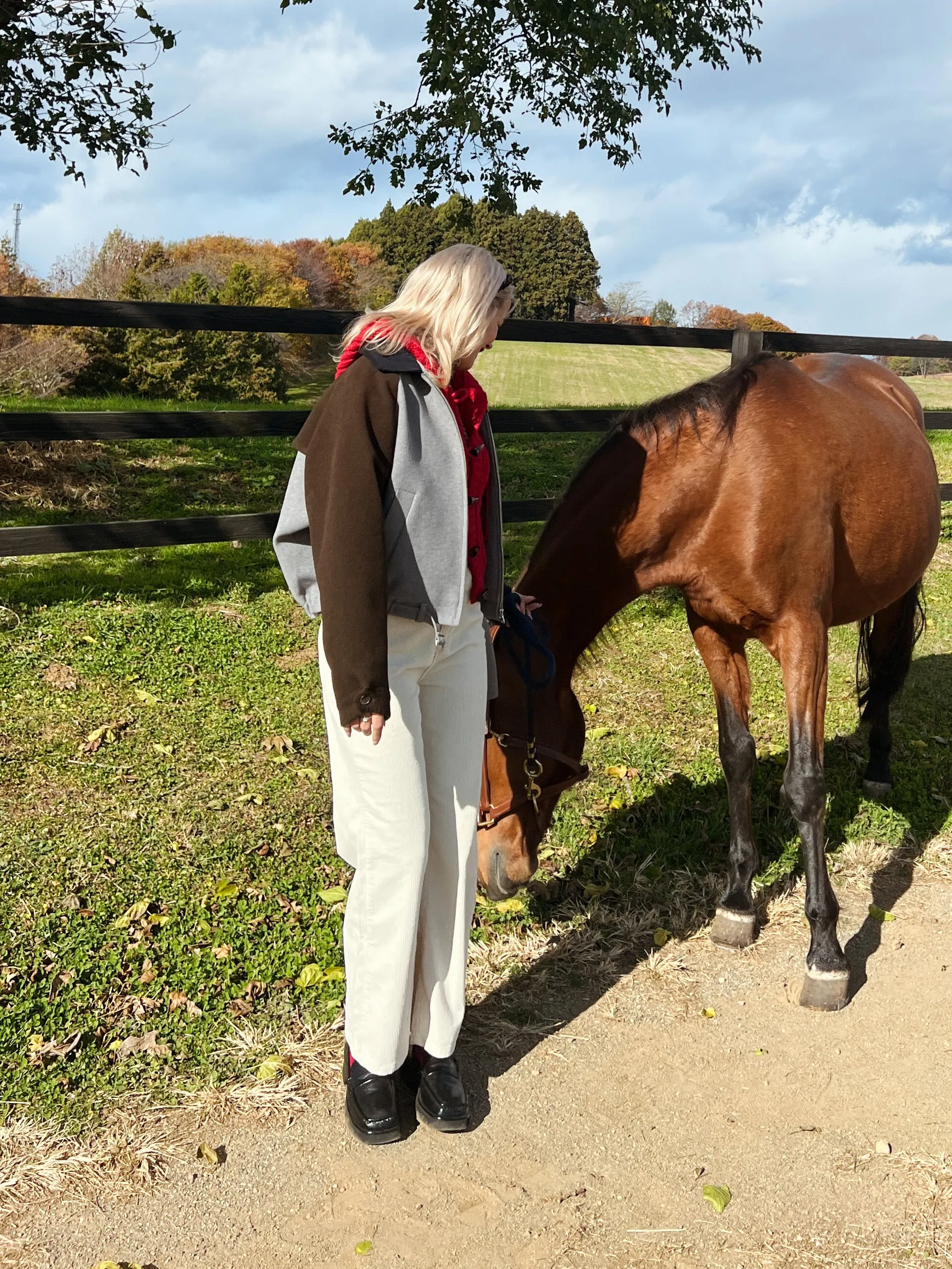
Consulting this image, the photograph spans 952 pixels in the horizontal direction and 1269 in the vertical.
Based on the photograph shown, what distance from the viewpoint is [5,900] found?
338cm

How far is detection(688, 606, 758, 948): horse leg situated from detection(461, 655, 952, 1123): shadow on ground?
182 millimetres

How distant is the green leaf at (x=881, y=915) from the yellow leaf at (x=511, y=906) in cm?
131

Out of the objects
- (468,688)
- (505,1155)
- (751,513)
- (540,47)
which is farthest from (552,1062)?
(540,47)

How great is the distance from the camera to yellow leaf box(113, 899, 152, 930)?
3344 mm

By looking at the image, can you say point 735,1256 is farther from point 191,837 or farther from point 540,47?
point 540,47

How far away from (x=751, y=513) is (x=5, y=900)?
9.01 ft

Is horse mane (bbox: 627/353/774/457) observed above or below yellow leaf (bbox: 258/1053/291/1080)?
above

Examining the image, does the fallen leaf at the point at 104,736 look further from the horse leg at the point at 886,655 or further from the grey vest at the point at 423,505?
the horse leg at the point at 886,655

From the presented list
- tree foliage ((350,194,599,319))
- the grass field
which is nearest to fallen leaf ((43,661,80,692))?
the grass field

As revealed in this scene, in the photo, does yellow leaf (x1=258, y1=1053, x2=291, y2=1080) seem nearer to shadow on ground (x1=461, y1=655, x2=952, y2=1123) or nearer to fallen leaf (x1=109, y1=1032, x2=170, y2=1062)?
fallen leaf (x1=109, y1=1032, x2=170, y2=1062)

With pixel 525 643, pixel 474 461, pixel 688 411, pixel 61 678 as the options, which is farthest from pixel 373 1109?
pixel 61 678

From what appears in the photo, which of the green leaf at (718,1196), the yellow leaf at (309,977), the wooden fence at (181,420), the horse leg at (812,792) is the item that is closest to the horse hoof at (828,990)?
the horse leg at (812,792)

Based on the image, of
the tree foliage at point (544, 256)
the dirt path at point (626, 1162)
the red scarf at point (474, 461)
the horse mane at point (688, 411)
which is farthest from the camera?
the tree foliage at point (544, 256)

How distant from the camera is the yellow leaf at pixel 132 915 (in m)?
3.34
